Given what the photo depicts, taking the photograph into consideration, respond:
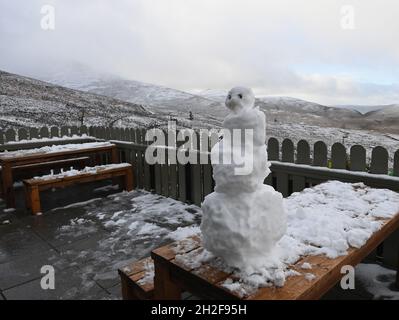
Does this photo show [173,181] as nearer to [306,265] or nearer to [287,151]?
[287,151]

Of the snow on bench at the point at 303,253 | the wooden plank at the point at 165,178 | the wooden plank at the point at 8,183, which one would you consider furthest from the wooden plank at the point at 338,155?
the wooden plank at the point at 8,183

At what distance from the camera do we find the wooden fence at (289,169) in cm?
308

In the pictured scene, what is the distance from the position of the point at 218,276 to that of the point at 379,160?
2.40 metres

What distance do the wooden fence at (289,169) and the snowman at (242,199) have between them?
198cm

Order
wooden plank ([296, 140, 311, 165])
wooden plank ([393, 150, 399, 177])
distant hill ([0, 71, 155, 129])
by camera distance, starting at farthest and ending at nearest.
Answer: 1. distant hill ([0, 71, 155, 129])
2. wooden plank ([296, 140, 311, 165])
3. wooden plank ([393, 150, 399, 177])

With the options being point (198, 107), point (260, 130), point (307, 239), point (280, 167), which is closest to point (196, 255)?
point (307, 239)

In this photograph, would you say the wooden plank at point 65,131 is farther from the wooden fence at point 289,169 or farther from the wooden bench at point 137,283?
the wooden bench at point 137,283

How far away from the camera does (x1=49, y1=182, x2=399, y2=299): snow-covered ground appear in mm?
1655

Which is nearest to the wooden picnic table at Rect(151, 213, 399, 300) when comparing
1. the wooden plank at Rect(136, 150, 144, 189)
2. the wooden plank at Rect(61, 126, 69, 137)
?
the wooden plank at Rect(136, 150, 144, 189)

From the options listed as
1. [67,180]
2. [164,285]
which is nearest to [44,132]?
[67,180]

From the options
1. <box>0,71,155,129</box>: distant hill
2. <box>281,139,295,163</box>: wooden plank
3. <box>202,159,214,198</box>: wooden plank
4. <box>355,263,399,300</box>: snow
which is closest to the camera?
<box>355,263,399,300</box>: snow

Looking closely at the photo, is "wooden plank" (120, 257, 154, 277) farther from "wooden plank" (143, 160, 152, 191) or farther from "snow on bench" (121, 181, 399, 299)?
"wooden plank" (143, 160, 152, 191)
